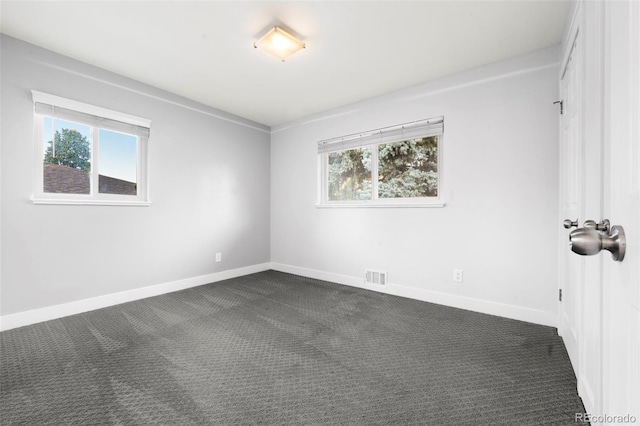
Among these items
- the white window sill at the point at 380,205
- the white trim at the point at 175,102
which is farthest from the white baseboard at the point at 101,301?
the white trim at the point at 175,102

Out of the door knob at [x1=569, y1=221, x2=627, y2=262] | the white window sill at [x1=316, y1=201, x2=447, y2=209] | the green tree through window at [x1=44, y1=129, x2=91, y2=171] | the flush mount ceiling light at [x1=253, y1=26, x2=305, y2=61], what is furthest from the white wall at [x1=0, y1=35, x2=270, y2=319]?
the door knob at [x1=569, y1=221, x2=627, y2=262]

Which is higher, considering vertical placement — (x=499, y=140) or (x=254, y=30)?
(x=254, y=30)

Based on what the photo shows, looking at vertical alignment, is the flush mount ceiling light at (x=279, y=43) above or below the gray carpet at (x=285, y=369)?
above

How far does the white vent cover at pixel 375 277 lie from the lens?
3.45 metres

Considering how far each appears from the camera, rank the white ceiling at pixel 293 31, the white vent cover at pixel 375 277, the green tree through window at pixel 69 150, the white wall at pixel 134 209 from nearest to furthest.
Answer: the white ceiling at pixel 293 31, the white wall at pixel 134 209, the green tree through window at pixel 69 150, the white vent cover at pixel 375 277

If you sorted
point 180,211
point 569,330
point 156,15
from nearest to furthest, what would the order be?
point 569,330 < point 156,15 < point 180,211

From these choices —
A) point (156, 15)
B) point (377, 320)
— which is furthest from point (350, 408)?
point (156, 15)

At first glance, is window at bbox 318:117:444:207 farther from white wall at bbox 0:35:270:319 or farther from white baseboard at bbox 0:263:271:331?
white baseboard at bbox 0:263:271:331

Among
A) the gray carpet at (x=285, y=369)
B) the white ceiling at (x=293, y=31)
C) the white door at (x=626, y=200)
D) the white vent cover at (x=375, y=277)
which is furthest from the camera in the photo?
the white vent cover at (x=375, y=277)

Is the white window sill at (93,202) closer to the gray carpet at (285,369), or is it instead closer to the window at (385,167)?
the gray carpet at (285,369)

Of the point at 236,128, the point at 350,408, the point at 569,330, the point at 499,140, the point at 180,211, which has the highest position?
the point at 236,128

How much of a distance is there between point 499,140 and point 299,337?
101 inches

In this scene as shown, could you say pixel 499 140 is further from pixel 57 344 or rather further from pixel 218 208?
pixel 57 344

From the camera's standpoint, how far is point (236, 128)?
423 cm
